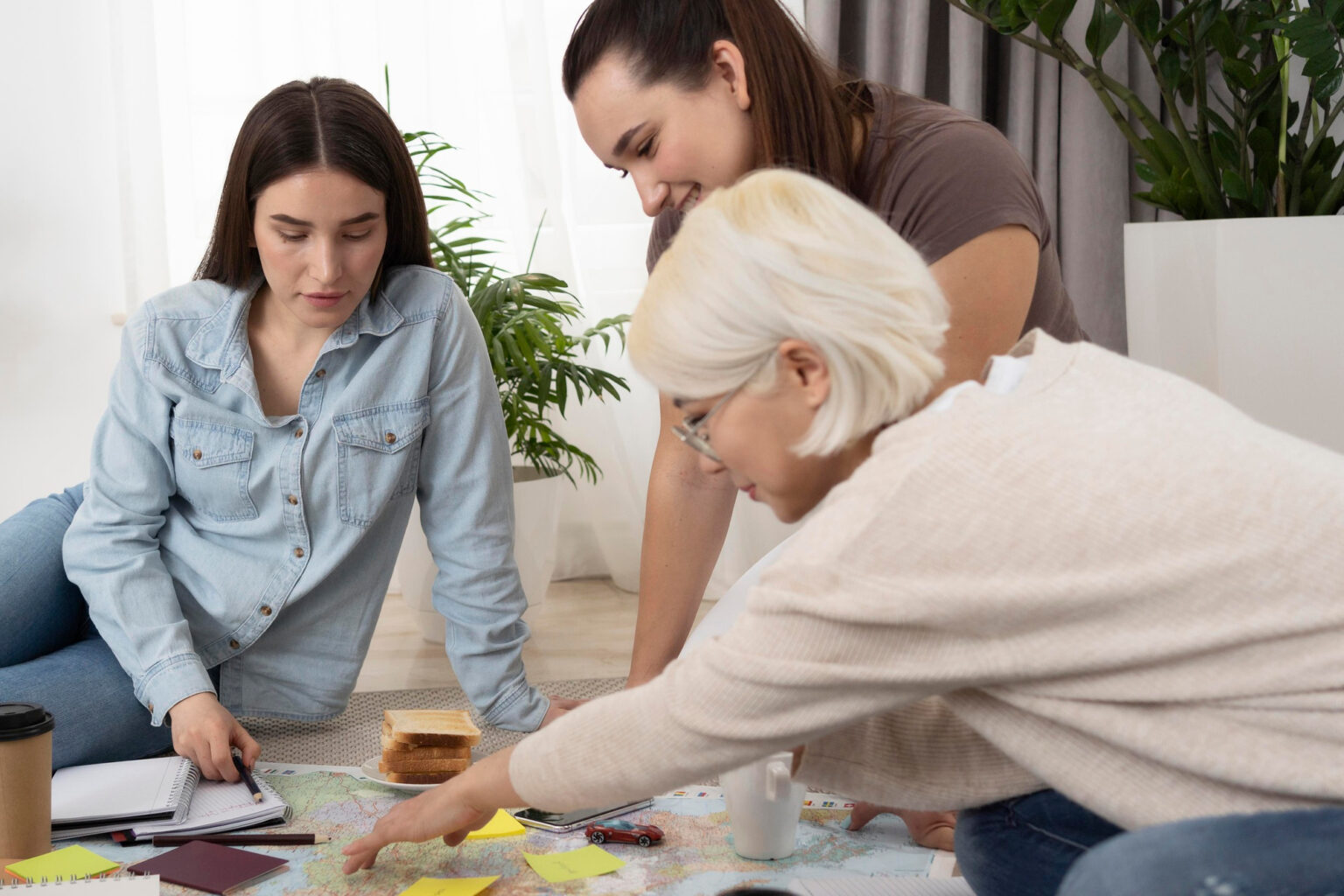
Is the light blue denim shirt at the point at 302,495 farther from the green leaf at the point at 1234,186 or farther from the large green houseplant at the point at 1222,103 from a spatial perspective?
the green leaf at the point at 1234,186

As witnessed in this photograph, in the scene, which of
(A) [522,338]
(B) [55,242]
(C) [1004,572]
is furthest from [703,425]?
(B) [55,242]

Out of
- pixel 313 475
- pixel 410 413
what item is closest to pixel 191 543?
pixel 313 475

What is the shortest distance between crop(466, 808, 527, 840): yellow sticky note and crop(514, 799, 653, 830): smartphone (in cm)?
1

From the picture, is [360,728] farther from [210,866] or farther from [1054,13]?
[1054,13]

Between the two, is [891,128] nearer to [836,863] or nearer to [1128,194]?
[836,863]

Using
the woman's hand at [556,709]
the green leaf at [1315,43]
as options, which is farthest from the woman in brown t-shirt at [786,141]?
the green leaf at [1315,43]

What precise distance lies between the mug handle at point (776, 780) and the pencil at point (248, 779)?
568 millimetres

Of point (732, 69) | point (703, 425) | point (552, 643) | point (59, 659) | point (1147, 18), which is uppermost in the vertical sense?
point (1147, 18)

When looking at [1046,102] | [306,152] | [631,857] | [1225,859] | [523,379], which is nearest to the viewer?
[1225,859]

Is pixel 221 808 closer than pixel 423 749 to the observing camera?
Yes

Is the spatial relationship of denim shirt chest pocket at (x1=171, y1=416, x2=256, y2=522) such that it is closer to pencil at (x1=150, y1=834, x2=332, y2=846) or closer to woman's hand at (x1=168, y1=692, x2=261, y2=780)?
woman's hand at (x1=168, y1=692, x2=261, y2=780)

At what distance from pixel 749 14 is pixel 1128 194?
5.74 ft

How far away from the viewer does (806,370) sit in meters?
0.87

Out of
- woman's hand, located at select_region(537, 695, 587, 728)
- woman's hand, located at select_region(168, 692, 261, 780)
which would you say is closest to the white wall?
woman's hand, located at select_region(168, 692, 261, 780)
